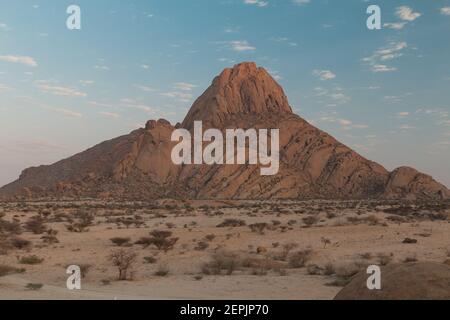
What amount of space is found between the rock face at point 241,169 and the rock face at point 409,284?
8683cm

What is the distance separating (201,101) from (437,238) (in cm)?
10852

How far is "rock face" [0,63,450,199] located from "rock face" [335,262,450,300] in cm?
8683

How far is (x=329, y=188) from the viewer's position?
108750mm

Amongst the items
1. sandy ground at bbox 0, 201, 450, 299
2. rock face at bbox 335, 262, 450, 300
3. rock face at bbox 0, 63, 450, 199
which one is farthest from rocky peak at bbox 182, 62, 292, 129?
rock face at bbox 335, 262, 450, 300

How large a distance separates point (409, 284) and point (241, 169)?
9620 centimetres

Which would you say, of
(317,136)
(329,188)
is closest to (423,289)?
(329,188)

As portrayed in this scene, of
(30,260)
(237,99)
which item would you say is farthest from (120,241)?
(237,99)

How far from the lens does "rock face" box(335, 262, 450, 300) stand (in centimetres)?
793

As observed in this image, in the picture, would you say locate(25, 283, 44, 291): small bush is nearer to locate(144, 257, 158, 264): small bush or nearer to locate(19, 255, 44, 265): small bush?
locate(19, 255, 44, 265): small bush

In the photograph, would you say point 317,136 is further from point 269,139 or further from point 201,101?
point 201,101

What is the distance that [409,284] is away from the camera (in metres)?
8.12

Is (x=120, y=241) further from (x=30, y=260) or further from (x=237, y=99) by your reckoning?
(x=237, y=99)

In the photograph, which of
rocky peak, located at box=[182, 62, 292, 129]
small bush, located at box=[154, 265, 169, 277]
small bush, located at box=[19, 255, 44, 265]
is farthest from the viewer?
rocky peak, located at box=[182, 62, 292, 129]
